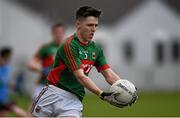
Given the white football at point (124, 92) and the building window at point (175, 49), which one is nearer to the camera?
the white football at point (124, 92)

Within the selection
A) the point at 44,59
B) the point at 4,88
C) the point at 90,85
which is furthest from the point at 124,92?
the point at 4,88

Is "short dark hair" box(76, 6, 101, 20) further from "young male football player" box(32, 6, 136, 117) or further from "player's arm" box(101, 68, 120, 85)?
"player's arm" box(101, 68, 120, 85)

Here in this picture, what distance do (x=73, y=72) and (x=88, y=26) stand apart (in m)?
0.63

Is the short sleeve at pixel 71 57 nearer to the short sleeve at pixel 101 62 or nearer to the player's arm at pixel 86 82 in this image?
the player's arm at pixel 86 82

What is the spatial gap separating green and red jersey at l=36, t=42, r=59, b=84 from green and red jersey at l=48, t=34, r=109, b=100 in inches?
204

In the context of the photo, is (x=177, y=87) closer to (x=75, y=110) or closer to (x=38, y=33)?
(x=38, y=33)

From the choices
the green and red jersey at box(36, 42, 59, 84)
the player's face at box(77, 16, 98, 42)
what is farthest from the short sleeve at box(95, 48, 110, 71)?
the green and red jersey at box(36, 42, 59, 84)

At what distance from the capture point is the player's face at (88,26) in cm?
1032

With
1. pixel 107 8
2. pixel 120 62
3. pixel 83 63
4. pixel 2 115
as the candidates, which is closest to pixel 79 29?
pixel 83 63

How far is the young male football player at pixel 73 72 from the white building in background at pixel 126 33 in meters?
40.6

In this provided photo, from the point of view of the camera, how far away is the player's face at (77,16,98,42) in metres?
10.3

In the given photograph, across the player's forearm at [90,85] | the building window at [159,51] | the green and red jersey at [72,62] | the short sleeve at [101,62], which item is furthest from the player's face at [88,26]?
the building window at [159,51]

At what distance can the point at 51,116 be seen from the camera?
10711 mm

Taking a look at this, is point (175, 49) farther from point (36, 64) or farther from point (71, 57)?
point (71, 57)
